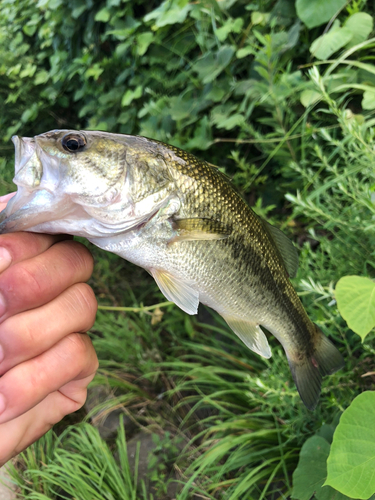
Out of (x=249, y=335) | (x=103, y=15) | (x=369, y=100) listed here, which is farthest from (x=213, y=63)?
(x=249, y=335)

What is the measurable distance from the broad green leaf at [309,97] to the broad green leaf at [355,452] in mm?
1252

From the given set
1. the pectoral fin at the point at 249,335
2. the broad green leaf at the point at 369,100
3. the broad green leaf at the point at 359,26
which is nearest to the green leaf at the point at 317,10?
the broad green leaf at the point at 359,26

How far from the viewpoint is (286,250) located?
1336 millimetres

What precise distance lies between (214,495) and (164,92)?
2387mm

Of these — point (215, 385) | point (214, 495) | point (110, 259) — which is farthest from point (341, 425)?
point (110, 259)

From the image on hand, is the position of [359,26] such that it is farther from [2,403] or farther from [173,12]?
[2,403]

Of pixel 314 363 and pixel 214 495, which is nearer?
pixel 314 363

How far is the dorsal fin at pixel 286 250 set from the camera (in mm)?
1314

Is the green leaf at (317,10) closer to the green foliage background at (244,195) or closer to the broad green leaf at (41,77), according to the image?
the green foliage background at (244,195)

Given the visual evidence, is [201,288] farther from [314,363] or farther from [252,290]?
[314,363]

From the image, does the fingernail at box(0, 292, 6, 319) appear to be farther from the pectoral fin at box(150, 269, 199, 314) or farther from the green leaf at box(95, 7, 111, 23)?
the green leaf at box(95, 7, 111, 23)

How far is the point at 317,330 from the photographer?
139cm

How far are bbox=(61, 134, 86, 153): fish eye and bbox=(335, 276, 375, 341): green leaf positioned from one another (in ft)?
2.60

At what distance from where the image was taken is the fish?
913 millimetres
